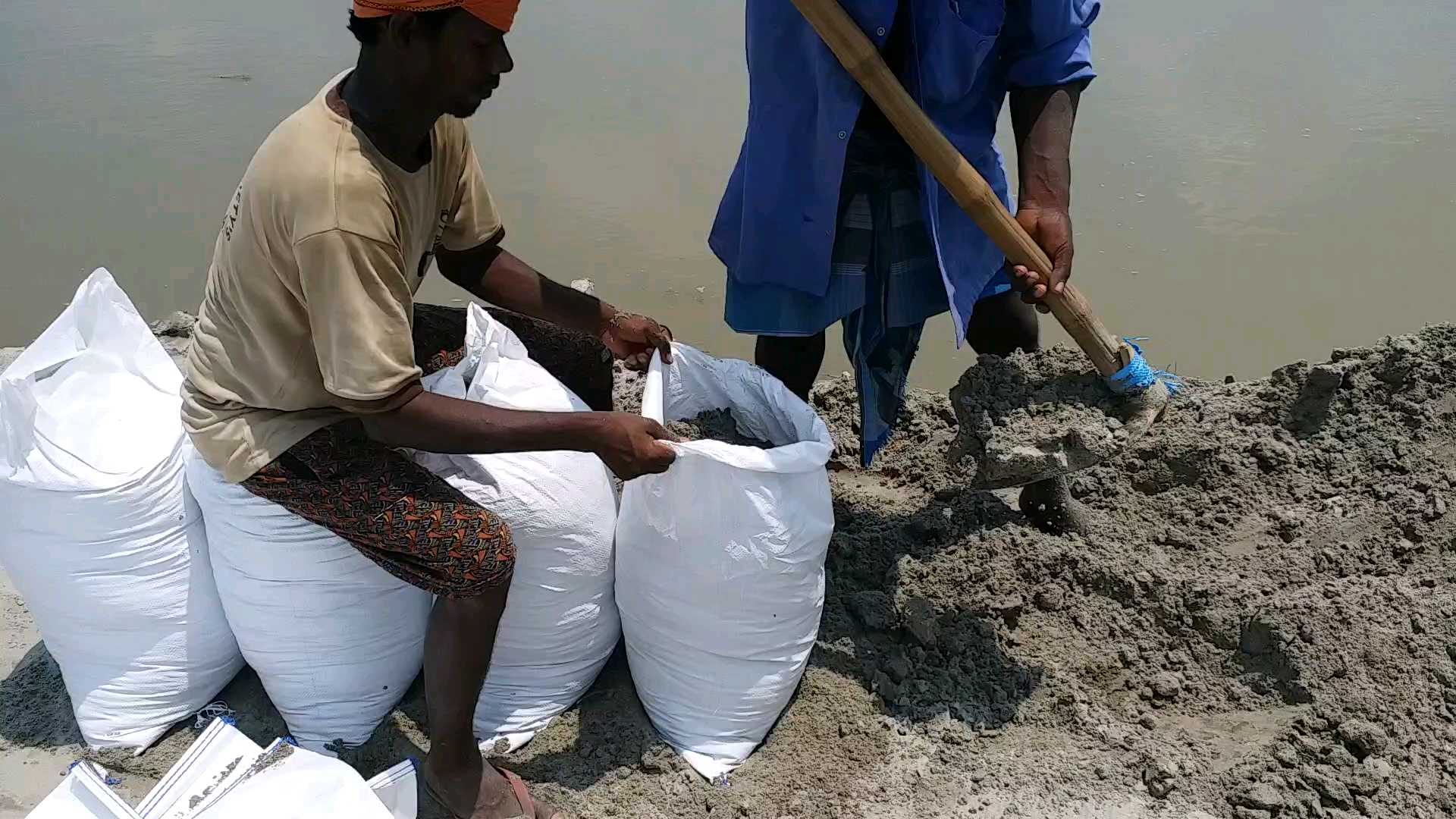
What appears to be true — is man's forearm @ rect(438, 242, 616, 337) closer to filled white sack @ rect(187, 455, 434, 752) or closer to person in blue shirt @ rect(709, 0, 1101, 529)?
person in blue shirt @ rect(709, 0, 1101, 529)

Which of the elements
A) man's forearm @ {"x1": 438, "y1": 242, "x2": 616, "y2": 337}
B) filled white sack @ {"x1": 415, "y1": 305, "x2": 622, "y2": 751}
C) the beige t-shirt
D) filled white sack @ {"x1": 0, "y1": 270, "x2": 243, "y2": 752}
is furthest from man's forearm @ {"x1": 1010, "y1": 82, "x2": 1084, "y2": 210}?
filled white sack @ {"x1": 0, "y1": 270, "x2": 243, "y2": 752}

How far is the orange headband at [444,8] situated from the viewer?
1.62 meters

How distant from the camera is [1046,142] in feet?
8.07

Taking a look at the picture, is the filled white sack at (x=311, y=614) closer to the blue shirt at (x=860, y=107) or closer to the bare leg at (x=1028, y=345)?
the blue shirt at (x=860, y=107)

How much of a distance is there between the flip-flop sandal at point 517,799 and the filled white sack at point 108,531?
59 centimetres

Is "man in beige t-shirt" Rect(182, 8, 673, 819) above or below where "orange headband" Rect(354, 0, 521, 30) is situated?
below

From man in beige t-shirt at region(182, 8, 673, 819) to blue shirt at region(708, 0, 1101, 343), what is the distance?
23.0 inches

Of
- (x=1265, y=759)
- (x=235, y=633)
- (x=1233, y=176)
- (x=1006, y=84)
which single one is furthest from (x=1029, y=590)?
(x=1233, y=176)

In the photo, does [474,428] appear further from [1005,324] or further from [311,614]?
[1005,324]

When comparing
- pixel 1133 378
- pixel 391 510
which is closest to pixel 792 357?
pixel 1133 378

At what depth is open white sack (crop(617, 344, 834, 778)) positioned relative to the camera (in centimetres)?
208

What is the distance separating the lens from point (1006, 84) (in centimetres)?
250

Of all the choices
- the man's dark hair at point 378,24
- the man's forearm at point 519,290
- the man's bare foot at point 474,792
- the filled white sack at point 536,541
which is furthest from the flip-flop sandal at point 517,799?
the man's dark hair at point 378,24

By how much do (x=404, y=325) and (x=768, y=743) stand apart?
3.85 ft
